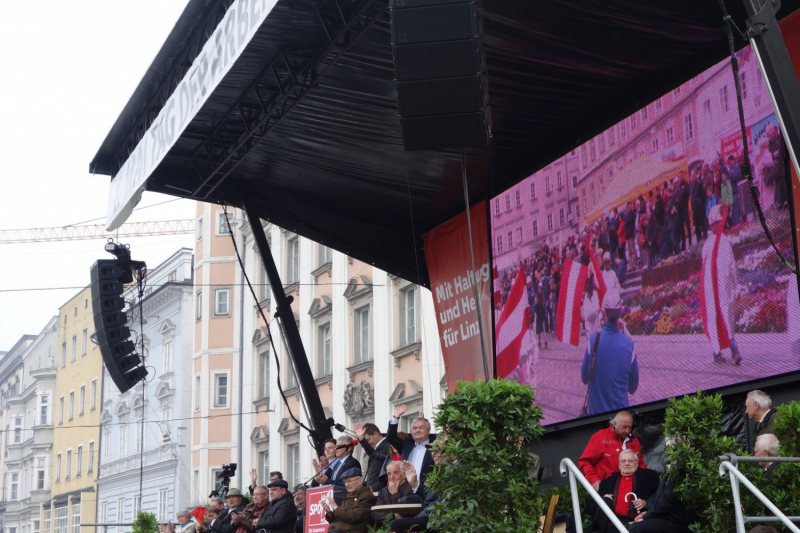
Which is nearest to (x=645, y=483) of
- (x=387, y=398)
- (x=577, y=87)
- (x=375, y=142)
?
(x=577, y=87)

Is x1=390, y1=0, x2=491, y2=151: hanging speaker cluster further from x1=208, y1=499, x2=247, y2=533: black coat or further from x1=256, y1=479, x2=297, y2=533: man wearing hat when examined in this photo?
x1=208, y1=499, x2=247, y2=533: black coat

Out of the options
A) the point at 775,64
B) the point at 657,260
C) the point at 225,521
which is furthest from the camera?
the point at 225,521

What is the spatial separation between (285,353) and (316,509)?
23246mm

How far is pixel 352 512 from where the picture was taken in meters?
8.90

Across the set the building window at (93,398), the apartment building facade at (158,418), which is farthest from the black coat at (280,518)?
the building window at (93,398)

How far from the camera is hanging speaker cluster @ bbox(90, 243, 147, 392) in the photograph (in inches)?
549

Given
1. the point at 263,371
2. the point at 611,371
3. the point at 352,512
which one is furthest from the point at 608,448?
the point at 263,371

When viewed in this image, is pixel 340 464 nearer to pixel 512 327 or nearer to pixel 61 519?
pixel 512 327

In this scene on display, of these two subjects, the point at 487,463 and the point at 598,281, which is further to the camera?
the point at 598,281

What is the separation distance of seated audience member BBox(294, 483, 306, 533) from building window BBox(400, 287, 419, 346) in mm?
10680

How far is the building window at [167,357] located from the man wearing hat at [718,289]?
36.0m

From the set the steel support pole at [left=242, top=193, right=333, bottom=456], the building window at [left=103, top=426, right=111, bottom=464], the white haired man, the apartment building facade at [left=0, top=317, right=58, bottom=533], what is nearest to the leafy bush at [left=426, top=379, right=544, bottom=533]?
the white haired man

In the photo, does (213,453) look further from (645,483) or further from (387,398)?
(645,483)

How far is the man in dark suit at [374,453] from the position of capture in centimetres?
1009
